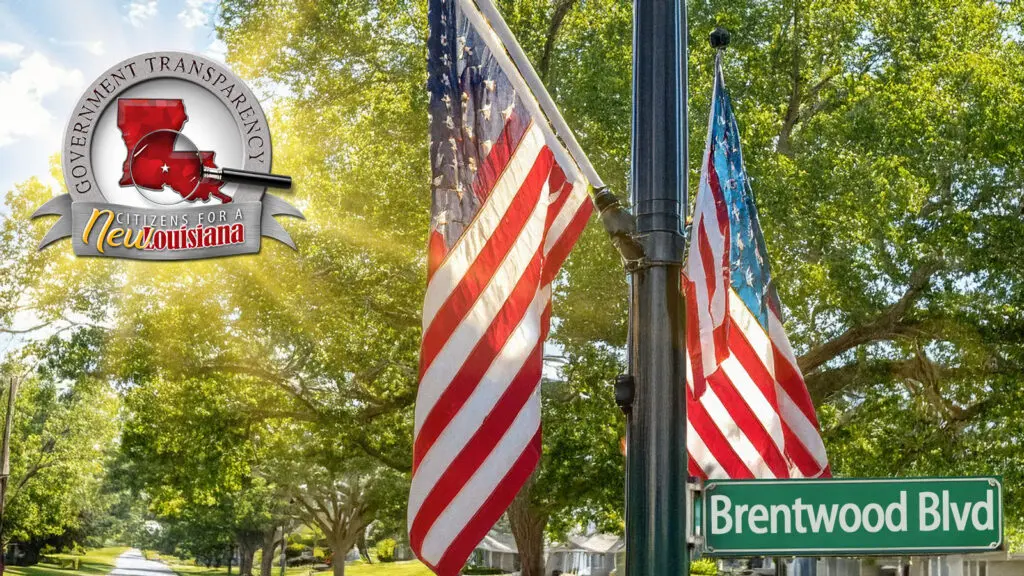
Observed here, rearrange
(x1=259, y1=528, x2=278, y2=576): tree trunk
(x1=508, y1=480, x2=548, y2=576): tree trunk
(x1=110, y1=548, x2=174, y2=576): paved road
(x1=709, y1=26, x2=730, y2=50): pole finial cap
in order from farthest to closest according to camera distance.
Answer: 1. (x1=110, y1=548, x2=174, y2=576): paved road
2. (x1=259, y1=528, x2=278, y2=576): tree trunk
3. (x1=508, y1=480, x2=548, y2=576): tree trunk
4. (x1=709, y1=26, x2=730, y2=50): pole finial cap

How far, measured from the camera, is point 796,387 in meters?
6.48

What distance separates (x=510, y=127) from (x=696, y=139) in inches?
446

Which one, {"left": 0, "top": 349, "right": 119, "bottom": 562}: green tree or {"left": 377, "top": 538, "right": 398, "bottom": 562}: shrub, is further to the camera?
{"left": 377, "top": 538, "right": 398, "bottom": 562}: shrub

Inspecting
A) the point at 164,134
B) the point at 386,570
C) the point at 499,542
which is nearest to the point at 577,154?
the point at 164,134

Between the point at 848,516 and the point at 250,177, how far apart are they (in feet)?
43.9

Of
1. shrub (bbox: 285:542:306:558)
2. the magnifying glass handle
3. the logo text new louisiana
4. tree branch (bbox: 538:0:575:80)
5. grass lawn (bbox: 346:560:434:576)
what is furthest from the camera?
shrub (bbox: 285:542:306:558)

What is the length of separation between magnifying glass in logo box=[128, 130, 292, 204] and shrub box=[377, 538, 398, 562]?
202ft

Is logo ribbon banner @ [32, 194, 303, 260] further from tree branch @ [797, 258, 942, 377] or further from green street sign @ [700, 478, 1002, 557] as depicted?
green street sign @ [700, 478, 1002, 557]

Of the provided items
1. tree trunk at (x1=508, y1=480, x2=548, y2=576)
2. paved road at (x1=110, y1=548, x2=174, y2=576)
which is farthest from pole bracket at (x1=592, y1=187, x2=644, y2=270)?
paved road at (x1=110, y1=548, x2=174, y2=576)

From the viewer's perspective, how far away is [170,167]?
19.7 m

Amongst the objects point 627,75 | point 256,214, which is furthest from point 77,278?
point 627,75

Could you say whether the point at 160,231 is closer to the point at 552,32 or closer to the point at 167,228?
the point at 167,228

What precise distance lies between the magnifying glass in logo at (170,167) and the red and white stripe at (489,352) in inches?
551

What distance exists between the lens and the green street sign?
13.0 ft
